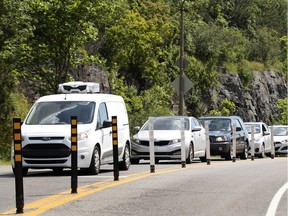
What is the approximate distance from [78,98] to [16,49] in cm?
1262

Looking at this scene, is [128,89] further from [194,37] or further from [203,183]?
[203,183]

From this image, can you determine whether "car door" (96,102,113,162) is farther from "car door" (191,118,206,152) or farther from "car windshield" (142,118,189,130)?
"car door" (191,118,206,152)

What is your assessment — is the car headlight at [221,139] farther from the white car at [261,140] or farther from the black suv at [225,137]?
the white car at [261,140]

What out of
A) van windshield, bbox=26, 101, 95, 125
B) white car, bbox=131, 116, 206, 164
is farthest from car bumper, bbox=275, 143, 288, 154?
van windshield, bbox=26, 101, 95, 125

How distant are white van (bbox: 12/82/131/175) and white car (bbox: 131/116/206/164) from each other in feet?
13.2

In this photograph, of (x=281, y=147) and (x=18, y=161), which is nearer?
(x=18, y=161)

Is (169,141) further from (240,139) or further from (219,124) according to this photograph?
(240,139)

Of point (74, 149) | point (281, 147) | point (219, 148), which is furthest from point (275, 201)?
point (281, 147)

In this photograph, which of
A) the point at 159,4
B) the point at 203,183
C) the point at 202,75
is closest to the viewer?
the point at 203,183

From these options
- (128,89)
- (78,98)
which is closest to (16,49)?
(78,98)

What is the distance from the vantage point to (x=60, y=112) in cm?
2073

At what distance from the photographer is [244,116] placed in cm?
7862

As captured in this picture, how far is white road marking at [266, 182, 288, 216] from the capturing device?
12.3m

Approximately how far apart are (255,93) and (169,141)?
182ft
